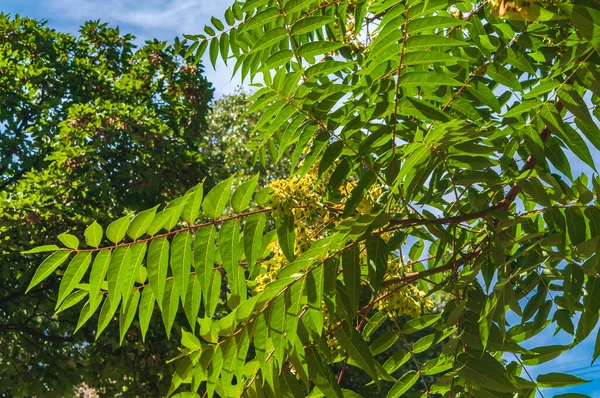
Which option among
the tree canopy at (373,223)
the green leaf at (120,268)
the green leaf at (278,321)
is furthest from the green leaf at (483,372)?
the green leaf at (120,268)

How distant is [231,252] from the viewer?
2154 mm

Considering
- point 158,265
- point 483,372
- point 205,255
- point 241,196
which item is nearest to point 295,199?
point 241,196

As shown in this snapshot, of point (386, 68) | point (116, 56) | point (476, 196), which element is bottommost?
point (476, 196)

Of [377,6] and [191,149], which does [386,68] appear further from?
[191,149]

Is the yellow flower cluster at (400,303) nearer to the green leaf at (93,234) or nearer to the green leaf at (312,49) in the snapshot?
the green leaf at (312,49)

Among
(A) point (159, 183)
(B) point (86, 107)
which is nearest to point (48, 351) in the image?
(A) point (159, 183)

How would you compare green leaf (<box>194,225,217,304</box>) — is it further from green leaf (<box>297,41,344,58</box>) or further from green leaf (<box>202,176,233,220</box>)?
green leaf (<box>297,41,344,58</box>)

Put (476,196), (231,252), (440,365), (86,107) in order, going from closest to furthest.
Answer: (231,252) → (476,196) → (440,365) → (86,107)

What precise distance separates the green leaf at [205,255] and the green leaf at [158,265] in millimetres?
88

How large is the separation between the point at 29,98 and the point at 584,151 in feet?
32.7

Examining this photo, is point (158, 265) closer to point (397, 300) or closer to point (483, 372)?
point (397, 300)

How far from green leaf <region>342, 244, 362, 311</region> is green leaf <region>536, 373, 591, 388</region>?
32.5 inches

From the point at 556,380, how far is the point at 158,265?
1.33m

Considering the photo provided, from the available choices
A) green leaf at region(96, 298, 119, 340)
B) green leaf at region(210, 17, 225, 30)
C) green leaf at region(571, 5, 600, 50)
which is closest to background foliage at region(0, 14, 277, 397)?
Answer: green leaf at region(210, 17, 225, 30)
